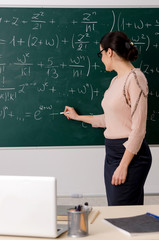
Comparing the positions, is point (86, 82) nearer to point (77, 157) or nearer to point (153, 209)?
point (77, 157)

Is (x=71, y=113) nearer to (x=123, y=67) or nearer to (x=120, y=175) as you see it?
(x=123, y=67)

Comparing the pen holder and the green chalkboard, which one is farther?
the green chalkboard

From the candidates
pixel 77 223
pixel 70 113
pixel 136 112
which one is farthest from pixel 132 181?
pixel 70 113

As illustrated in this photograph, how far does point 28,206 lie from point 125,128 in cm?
122

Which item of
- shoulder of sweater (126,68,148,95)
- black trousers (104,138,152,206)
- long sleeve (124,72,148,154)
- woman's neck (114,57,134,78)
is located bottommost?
black trousers (104,138,152,206)

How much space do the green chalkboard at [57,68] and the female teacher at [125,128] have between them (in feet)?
3.14

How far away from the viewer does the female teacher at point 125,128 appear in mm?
2539

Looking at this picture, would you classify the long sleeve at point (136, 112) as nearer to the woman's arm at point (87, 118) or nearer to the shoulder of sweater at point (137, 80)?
the shoulder of sweater at point (137, 80)

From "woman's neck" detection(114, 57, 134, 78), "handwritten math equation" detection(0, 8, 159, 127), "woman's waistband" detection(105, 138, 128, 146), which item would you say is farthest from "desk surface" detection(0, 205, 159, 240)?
"handwritten math equation" detection(0, 8, 159, 127)

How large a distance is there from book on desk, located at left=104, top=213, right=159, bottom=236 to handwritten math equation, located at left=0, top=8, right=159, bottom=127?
199cm


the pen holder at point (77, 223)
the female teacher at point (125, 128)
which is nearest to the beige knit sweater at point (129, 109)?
the female teacher at point (125, 128)

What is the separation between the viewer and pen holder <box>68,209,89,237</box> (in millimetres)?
1583

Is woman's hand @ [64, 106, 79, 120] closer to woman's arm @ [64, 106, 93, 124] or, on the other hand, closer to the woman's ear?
woman's arm @ [64, 106, 93, 124]

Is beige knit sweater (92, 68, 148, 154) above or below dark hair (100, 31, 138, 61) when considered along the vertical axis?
below
